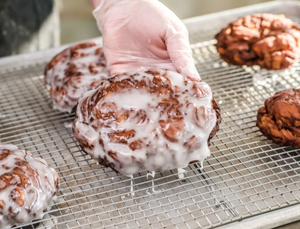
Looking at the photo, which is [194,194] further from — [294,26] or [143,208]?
[294,26]

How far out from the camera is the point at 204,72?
2248 mm

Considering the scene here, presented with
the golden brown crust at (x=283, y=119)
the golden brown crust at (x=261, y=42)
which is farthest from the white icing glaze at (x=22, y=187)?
the golden brown crust at (x=261, y=42)

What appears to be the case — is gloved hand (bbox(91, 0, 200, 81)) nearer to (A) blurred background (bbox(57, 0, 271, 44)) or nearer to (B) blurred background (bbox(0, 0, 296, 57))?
(B) blurred background (bbox(0, 0, 296, 57))

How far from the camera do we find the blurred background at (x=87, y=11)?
4.51 m

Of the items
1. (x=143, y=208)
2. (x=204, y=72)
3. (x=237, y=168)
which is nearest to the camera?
(x=143, y=208)

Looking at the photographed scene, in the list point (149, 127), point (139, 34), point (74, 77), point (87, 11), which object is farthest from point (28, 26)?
point (149, 127)

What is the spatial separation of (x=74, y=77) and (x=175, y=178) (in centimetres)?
74

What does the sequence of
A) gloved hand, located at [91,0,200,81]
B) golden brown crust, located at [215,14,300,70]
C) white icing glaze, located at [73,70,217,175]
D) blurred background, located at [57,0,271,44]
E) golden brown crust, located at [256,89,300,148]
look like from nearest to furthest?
1. white icing glaze, located at [73,70,217,175]
2. golden brown crust, located at [256,89,300,148]
3. gloved hand, located at [91,0,200,81]
4. golden brown crust, located at [215,14,300,70]
5. blurred background, located at [57,0,271,44]

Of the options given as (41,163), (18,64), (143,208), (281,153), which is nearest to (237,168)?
(281,153)

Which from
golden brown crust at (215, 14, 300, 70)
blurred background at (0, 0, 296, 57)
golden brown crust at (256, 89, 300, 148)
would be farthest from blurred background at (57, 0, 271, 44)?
golden brown crust at (256, 89, 300, 148)

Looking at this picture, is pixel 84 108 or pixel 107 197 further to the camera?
pixel 84 108

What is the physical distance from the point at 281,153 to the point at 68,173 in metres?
0.87

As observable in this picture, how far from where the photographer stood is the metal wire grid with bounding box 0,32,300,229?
140cm

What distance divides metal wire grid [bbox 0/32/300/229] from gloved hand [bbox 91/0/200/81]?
367 millimetres
